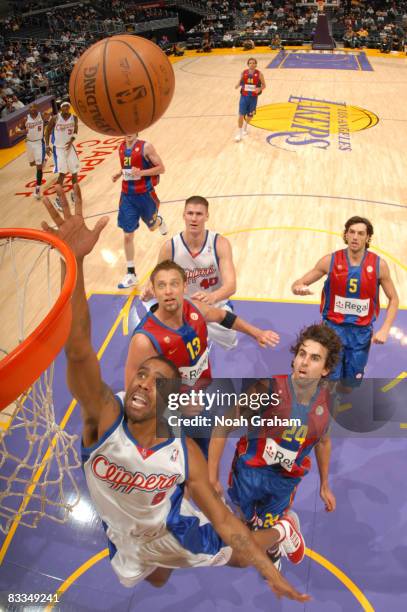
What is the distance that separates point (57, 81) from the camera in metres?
15.3

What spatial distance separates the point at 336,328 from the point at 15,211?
6.32 m

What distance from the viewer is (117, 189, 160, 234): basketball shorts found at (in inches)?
229

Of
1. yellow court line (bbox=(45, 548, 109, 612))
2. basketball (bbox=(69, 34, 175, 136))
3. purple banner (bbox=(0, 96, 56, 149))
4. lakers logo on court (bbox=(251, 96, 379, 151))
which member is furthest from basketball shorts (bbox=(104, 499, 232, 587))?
purple banner (bbox=(0, 96, 56, 149))

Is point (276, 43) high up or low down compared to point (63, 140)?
up

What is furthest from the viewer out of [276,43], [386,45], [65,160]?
[276,43]

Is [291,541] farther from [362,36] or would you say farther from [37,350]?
[362,36]

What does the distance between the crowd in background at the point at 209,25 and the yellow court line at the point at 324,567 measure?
17.2 meters

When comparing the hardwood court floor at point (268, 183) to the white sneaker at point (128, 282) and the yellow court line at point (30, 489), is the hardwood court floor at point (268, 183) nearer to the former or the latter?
the white sneaker at point (128, 282)

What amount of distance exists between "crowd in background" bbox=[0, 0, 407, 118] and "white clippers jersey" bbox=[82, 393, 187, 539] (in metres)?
17.4

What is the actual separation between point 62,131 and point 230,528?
24.8 feet

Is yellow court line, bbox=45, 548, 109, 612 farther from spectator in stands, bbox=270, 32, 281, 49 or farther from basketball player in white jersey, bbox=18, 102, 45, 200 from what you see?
spectator in stands, bbox=270, 32, 281, 49

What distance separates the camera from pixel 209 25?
2500 centimetres

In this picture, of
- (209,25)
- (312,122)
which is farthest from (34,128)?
(209,25)

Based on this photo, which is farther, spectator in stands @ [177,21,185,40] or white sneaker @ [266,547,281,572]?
spectator in stands @ [177,21,185,40]
